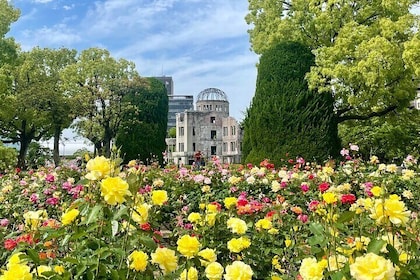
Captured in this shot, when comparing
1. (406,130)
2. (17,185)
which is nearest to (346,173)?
(17,185)

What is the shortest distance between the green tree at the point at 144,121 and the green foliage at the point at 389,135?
880cm

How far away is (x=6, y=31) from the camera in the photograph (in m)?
19.7

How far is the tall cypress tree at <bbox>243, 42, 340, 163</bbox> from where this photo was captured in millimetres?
10844

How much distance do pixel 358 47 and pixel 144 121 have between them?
1124 cm

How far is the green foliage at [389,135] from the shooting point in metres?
16.5

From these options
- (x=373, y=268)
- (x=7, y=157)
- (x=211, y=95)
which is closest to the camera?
(x=373, y=268)

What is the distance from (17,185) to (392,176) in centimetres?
544

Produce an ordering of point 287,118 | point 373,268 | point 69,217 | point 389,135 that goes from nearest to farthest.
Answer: point 373,268 → point 69,217 → point 287,118 → point 389,135

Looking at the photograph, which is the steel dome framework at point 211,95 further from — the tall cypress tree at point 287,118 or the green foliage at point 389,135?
the tall cypress tree at point 287,118

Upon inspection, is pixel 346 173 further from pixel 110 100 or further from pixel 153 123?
pixel 110 100

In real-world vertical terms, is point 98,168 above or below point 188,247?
above

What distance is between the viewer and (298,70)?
40.7 ft

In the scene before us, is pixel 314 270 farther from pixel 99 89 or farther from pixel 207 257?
pixel 99 89

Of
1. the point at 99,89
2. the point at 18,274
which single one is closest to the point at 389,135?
the point at 99,89
